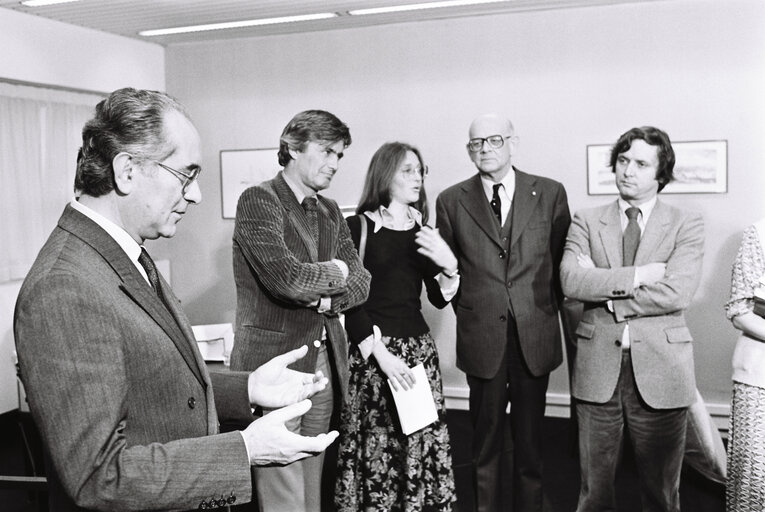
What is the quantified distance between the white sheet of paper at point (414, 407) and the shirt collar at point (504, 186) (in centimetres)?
99

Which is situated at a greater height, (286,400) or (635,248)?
(635,248)

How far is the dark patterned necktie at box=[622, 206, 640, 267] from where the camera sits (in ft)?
10.1

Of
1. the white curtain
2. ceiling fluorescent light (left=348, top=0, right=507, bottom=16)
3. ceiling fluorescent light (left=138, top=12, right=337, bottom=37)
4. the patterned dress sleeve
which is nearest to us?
the patterned dress sleeve

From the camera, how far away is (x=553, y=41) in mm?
5426

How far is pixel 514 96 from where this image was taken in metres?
5.55

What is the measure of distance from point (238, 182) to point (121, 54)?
1.52m

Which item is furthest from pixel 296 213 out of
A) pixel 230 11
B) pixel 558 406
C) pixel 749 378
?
pixel 558 406

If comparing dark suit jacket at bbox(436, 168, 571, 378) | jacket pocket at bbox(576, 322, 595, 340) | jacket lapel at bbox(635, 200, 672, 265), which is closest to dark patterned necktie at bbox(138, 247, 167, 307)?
dark suit jacket at bbox(436, 168, 571, 378)

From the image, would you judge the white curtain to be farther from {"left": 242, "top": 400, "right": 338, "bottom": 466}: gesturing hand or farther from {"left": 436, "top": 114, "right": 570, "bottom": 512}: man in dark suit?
{"left": 242, "top": 400, "right": 338, "bottom": 466}: gesturing hand

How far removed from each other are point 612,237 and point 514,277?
1.55 ft

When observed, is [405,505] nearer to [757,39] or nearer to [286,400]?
[286,400]

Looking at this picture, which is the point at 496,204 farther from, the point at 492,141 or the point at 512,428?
the point at 512,428

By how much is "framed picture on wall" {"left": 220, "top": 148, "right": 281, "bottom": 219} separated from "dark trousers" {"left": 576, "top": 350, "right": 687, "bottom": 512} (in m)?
4.07

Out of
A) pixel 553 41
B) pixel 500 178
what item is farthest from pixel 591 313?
pixel 553 41
